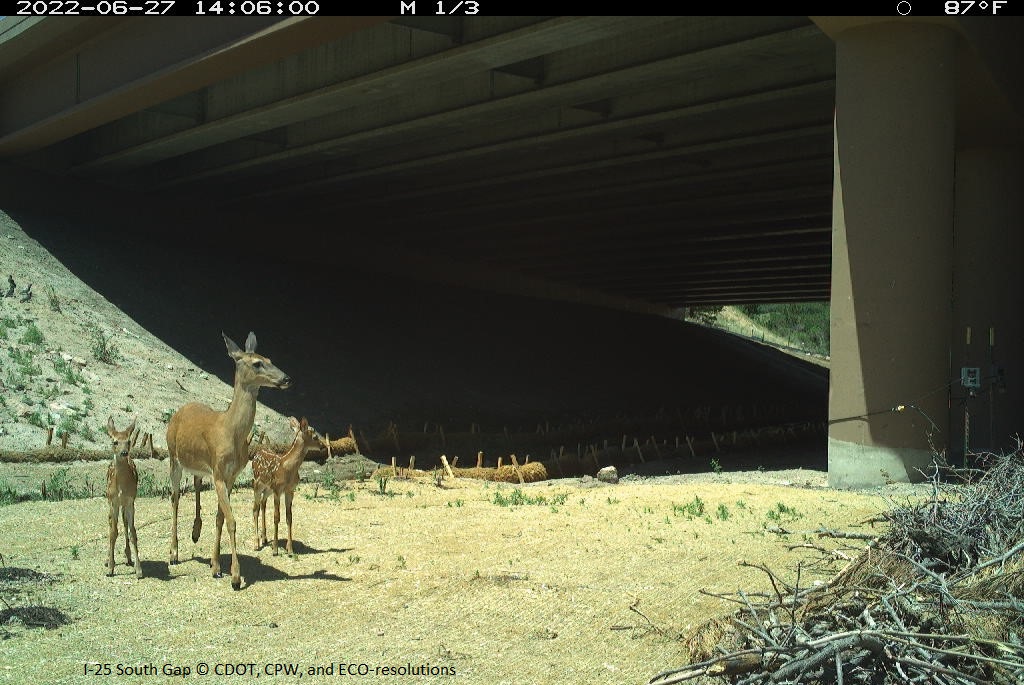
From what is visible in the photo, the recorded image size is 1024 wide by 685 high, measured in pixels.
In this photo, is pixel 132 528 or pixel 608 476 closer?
pixel 132 528

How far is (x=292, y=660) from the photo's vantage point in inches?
314

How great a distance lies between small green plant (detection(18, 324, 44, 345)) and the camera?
25438mm

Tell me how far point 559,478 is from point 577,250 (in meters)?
25.4

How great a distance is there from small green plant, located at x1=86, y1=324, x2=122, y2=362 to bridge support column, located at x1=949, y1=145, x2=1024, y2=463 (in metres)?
20.6

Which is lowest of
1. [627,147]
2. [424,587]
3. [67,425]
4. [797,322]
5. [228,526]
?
[424,587]


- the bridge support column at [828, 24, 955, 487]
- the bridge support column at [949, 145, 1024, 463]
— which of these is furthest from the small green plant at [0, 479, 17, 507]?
the bridge support column at [949, 145, 1024, 463]

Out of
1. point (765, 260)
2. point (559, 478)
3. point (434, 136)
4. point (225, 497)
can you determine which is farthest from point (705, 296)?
point (225, 497)

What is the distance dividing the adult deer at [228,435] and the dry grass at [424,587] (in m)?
0.68

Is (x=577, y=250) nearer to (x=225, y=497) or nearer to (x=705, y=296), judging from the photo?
(x=705, y=296)

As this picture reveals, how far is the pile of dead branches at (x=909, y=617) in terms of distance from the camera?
6.41m

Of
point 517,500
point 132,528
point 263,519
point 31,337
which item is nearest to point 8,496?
point 263,519

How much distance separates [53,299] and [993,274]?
24.4 metres

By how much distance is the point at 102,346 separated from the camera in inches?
1042

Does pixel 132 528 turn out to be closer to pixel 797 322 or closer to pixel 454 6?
pixel 454 6
